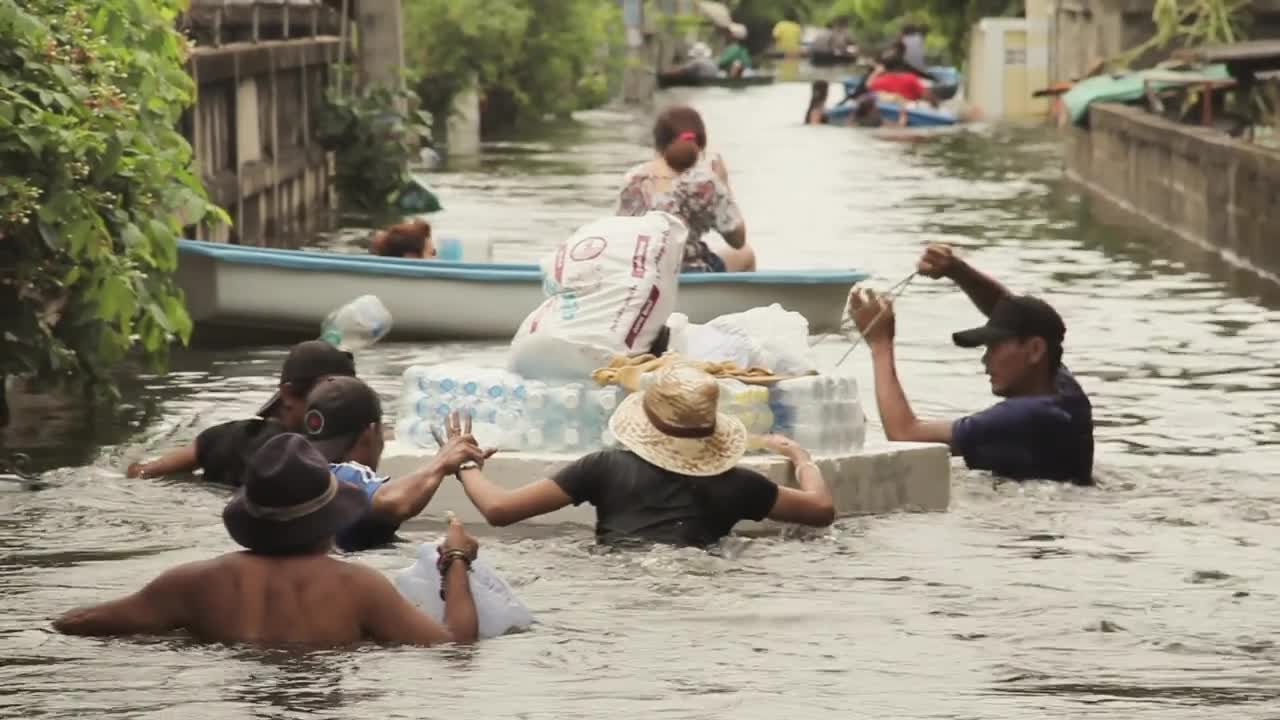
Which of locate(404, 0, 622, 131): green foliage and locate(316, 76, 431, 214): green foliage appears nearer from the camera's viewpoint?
locate(316, 76, 431, 214): green foliage

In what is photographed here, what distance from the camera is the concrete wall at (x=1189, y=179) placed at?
25234 millimetres

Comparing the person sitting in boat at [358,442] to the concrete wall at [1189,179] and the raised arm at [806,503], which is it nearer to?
the raised arm at [806,503]

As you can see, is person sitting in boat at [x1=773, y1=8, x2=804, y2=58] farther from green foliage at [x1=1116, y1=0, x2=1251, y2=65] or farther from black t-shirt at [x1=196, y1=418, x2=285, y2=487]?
black t-shirt at [x1=196, y1=418, x2=285, y2=487]

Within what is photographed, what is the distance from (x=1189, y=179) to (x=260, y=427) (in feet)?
60.1

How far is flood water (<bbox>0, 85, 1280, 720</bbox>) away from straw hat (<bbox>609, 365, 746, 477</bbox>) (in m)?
0.35

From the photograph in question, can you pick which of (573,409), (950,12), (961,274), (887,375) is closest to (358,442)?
(573,409)

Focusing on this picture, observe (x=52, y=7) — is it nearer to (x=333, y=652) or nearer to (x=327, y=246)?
(x=333, y=652)

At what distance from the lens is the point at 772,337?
489 inches

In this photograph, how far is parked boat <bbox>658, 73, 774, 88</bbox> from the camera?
289ft

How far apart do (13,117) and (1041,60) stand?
4925 cm

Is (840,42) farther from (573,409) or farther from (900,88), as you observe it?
(573,409)

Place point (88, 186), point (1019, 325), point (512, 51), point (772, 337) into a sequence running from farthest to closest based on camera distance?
1. point (512, 51)
2. point (88, 186)
3. point (1019, 325)
4. point (772, 337)

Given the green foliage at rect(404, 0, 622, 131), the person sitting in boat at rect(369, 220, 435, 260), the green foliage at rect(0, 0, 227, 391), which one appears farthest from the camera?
the green foliage at rect(404, 0, 622, 131)

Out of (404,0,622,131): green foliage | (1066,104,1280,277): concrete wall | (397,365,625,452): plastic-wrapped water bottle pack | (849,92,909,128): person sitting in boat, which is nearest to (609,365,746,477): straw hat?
(397,365,625,452): plastic-wrapped water bottle pack
